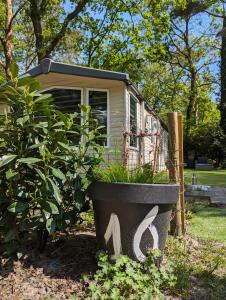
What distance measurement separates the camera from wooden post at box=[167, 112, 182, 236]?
3.65 metres

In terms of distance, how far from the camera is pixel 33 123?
270 cm

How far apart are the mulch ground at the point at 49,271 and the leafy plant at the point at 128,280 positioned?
0.16 m

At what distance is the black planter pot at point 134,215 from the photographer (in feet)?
8.42

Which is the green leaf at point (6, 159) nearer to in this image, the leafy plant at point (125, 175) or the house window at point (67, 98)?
the leafy plant at point (125, 175)

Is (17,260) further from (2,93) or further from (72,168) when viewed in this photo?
(2,93)

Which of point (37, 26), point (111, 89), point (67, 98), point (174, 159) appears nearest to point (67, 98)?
point (67, 98)

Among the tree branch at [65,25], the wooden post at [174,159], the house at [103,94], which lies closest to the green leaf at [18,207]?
the wooden post at [174,159]

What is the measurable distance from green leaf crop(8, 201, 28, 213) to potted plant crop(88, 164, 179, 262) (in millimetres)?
547

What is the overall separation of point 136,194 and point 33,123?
0.98 m

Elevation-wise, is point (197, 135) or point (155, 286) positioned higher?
point (197, 135)

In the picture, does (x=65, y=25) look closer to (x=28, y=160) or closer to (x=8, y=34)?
(x=8, y=34)

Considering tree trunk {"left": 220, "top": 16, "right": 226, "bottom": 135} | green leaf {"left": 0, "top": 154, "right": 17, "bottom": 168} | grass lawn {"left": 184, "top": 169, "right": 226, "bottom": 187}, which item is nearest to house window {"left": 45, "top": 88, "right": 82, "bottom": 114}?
grass lawn {"left": 184, "top": 169, "right": 226, "bottom": 187}

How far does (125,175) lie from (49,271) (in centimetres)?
98

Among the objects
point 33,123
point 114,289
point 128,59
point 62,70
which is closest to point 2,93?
point 33,123
